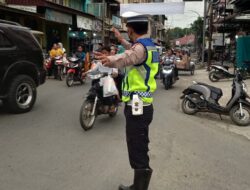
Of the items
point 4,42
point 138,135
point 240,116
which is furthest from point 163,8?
point 138,135

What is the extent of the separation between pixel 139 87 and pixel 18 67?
5.58m

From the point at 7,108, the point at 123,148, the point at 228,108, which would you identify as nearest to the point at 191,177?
the point at 123,148

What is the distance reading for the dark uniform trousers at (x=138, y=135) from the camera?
12.4 ft

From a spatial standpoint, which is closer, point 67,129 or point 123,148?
point 123,148

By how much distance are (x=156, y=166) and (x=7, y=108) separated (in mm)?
4798

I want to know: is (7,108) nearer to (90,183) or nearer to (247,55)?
(90,183)

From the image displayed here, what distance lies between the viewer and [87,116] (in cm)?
726

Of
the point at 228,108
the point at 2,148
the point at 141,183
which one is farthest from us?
the point at 228,108

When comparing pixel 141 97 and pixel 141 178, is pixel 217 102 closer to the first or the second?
pixel 141 178

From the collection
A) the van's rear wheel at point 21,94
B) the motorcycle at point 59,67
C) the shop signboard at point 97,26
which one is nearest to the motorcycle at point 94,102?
the van's rear wheel at point 21,94

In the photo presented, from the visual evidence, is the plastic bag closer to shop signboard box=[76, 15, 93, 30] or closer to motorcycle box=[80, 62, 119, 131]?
motorcycle box=[80, 62, 119, 131]

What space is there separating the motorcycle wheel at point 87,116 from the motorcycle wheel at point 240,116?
3226mm

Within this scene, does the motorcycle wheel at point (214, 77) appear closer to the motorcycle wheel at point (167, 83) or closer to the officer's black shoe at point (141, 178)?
the motorcycle wheel at point (167, 83)

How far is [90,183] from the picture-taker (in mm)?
4496
